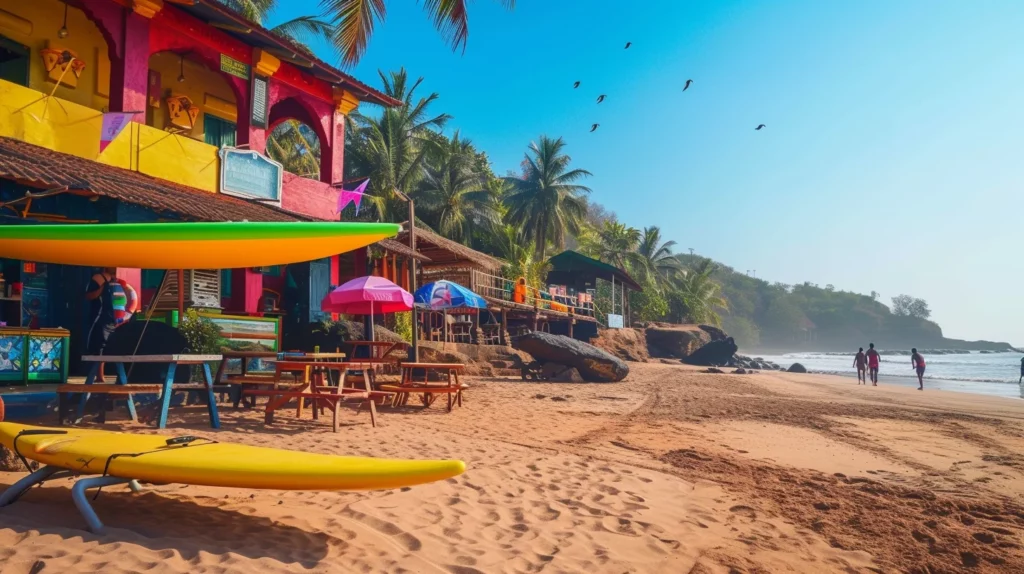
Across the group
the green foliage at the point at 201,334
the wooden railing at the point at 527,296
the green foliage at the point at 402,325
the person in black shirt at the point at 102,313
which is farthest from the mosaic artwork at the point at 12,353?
the wooden railing at the point at 527,296

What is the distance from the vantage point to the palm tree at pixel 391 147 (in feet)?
88.7

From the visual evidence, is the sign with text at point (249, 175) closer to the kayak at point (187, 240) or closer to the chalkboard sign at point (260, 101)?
the chalkboard sign at point (260, 101)

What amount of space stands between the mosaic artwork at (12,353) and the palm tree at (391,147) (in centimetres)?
1988

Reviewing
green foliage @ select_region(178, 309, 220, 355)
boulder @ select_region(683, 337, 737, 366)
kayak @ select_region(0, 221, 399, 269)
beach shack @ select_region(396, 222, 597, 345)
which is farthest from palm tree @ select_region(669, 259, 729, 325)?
kayak @ select_region(0, 221, 399, 269)

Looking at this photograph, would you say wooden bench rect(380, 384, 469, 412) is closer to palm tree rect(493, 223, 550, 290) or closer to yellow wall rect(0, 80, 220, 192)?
yellow wall rect(0, 80, 220, 192)

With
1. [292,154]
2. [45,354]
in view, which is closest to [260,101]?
[45,354]

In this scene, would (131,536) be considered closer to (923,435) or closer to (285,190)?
(923,435)

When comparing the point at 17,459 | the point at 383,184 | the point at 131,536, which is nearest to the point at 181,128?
the point at 17,459

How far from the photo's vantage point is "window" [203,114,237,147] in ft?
41.9

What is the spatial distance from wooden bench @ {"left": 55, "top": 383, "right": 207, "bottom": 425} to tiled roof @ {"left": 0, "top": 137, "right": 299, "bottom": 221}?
257cm

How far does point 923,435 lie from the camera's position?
26.6 feet

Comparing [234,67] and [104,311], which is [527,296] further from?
[104,311]

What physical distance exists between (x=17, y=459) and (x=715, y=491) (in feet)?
15.7

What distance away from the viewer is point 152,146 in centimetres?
999
